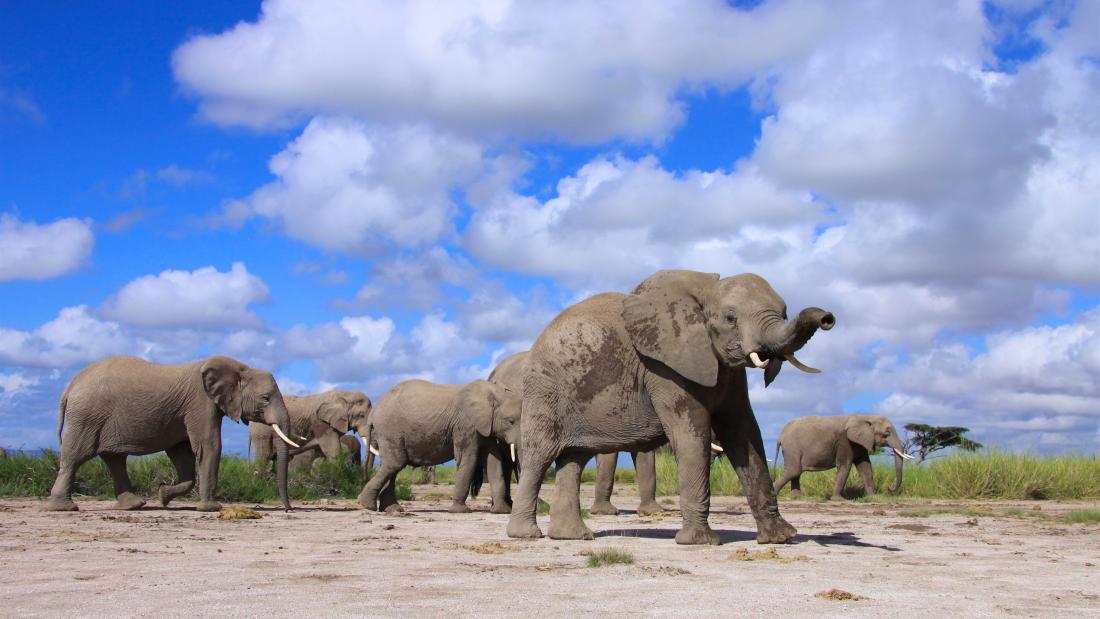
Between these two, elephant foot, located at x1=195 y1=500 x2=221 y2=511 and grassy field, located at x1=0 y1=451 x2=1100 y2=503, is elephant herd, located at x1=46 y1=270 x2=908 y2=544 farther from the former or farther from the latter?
grassy field, located at x1=0 y1=451 x2=1100 y2=503

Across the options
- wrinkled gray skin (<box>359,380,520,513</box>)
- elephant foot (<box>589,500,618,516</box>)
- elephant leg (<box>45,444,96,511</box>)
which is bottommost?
elephant foot (<box>589,500,618,516</box>)

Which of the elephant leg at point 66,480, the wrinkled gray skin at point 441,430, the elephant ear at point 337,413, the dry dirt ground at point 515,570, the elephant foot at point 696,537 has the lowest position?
the dry dirt ground at point 515,570

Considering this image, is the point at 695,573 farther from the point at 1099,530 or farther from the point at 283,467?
the point at 283,467

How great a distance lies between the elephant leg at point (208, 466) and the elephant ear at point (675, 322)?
842 centimetres

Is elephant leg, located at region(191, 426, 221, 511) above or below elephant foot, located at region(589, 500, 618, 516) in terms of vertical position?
above

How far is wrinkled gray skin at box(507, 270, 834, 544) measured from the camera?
11.2 m

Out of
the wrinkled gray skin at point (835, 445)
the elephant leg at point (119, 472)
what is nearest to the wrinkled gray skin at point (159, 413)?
the elephant leg at point (119, 472)

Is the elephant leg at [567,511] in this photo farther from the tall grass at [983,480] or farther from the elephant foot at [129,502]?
the tall grass at [983,480]

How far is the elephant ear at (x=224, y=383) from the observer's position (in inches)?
697

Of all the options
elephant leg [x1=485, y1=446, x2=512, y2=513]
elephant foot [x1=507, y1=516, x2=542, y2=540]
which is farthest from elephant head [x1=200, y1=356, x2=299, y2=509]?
elephant foot [x1=507, y1=516, x2=542, y2=540]

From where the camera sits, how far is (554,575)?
28.4ft

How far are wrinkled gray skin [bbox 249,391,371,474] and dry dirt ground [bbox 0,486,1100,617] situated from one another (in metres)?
12.7

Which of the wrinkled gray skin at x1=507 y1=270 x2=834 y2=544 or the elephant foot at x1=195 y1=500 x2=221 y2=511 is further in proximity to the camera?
the elephant foot at x1=195 y1=500 x2=221 y2=511

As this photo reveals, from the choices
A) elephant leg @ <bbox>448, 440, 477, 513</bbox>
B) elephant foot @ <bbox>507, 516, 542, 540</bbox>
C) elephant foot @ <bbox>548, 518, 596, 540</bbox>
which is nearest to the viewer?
elephant foot @ <bbox>548, 518, 596, 540</bbox>
